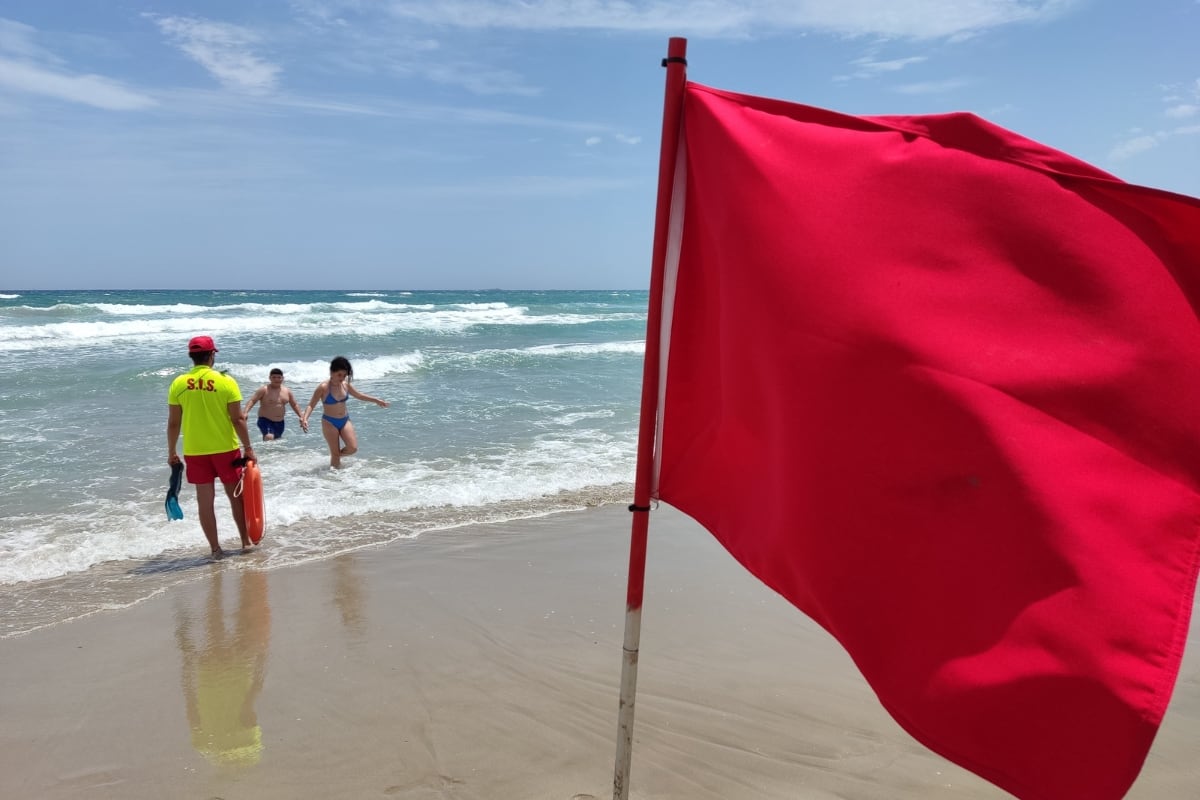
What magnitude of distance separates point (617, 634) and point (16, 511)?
625 cm

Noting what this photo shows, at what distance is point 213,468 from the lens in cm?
733

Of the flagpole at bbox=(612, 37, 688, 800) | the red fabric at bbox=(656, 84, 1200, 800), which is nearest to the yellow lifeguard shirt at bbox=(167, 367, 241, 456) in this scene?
the flagpole at bbox=(612, 37, 688, 800)

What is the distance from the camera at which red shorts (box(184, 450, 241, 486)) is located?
7.26m

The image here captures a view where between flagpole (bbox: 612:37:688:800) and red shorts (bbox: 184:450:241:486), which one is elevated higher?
flagpole (bbox: 612:37:688:800)

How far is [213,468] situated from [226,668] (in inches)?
109

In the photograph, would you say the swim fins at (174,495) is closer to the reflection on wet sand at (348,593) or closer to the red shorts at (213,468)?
the red shorts at (213,468)

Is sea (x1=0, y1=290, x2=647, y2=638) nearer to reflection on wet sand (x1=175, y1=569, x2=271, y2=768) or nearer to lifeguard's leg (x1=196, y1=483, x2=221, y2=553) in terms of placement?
lifeguard's leg (x1=196, y1=483, x2=221, y2=553)

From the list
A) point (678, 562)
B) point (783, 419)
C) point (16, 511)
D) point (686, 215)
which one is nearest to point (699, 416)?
point (783, 419)

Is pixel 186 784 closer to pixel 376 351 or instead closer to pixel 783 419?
pixel 783 419

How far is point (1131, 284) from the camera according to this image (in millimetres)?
1856

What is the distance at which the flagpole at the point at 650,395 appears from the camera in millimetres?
2340

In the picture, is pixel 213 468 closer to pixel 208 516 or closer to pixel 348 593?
pixel 208 516

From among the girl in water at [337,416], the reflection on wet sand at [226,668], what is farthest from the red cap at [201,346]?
the girl in water at [337,416]

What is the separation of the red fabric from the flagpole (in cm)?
9
